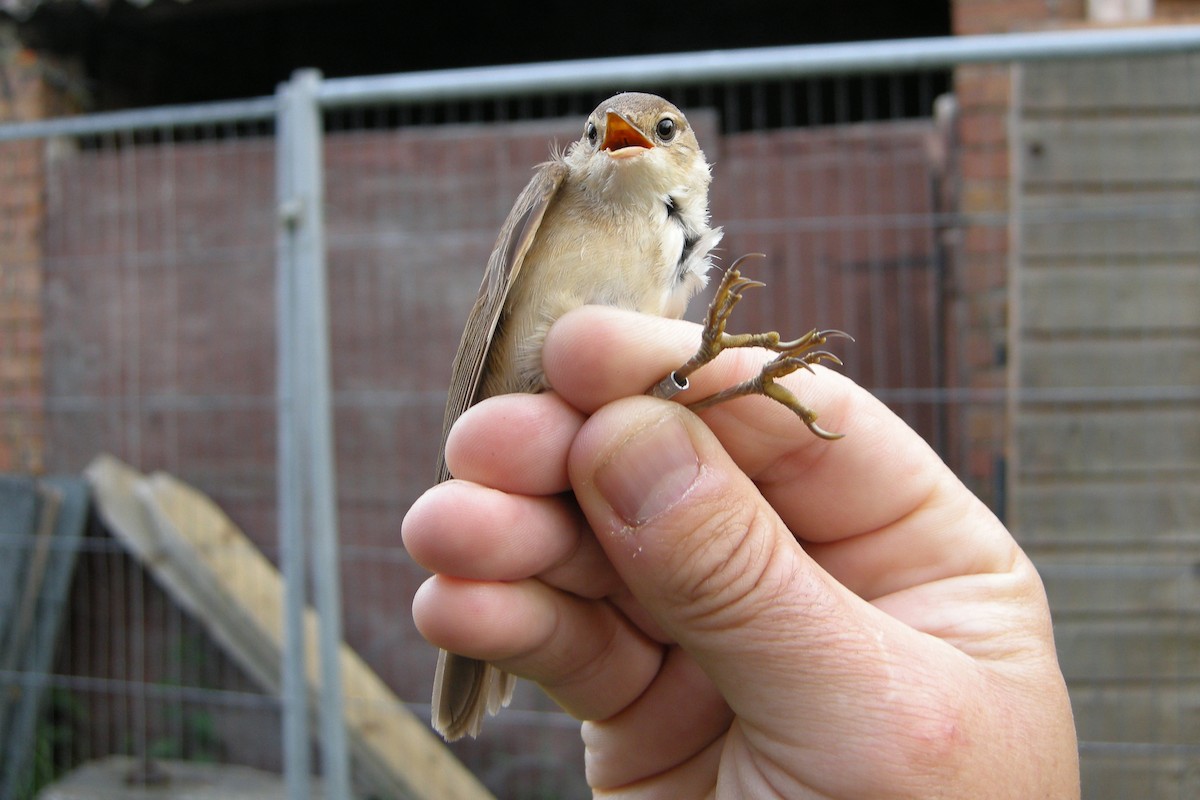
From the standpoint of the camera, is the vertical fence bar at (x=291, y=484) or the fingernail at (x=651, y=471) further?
the vertical fence bar at (x=291, y=484)

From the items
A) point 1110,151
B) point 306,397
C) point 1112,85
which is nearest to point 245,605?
point 306,397

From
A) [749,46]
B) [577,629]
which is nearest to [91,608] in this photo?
[577,629]

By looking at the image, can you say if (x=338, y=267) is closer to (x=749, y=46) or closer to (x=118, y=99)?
(x=118, y=99)

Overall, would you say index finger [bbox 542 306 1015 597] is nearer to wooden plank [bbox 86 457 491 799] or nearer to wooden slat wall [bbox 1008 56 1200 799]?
wooden slat wall [bbox 1008 56 1200 799]

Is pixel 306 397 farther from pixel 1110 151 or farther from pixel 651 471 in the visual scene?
pixel 1110 151

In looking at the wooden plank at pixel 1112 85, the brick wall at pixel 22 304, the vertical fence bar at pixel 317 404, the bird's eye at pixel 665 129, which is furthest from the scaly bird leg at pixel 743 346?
the brick wall at pixel 22 304

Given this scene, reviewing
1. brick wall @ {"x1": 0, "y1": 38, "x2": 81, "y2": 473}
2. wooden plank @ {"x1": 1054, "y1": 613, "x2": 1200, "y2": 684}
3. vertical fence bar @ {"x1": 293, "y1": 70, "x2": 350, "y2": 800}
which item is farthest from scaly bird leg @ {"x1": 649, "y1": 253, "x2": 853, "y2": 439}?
brick wall @ {"x1": 0, "y1": 38, "x2": 81, "y2": 473}

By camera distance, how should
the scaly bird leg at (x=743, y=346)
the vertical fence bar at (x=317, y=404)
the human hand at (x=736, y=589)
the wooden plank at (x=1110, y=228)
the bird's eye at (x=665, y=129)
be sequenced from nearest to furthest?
the human hand at (x=736, y=589)
the scaly bird leg at (x=743, y=346)
the bird's eye at (x=665, y=129)
the vertical fence bar at (x=317, y=404)
the wooden plank at (x=1110, y=228)

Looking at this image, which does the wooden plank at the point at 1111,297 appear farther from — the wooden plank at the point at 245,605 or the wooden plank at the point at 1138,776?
the wooden plank at the point at 245,605
